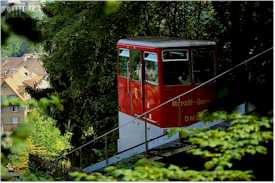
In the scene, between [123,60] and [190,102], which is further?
[123,60]

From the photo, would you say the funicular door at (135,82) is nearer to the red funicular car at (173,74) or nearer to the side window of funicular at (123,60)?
the red funicular car at (173,74)

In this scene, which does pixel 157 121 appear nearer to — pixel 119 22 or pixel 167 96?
pixel 167 96

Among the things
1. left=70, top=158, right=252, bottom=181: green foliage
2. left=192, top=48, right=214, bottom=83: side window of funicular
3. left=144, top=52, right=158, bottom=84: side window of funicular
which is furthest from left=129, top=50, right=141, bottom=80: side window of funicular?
left=70, top=158, right=252, bottom=181: green foliage

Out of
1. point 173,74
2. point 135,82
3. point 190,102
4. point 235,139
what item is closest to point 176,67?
point 173,74

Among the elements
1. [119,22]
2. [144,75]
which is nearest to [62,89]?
[119,22]

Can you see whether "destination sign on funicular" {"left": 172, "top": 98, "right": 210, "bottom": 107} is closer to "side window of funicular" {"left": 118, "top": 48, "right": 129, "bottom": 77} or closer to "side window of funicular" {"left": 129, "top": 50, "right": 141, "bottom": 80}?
"side window of funicular" {"left": 129, "top": 50, "right": 141, "bottom": 80}

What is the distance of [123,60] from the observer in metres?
10.6

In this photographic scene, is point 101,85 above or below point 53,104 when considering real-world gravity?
below

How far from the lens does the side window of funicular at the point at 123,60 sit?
10.3 metres

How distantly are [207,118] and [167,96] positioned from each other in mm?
4997

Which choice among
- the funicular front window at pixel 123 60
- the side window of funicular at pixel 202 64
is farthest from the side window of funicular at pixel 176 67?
the funicular front window at pixel 123 60

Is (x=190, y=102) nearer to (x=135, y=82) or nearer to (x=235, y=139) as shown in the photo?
(x=135, y=82)

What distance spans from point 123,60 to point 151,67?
1.49 metres

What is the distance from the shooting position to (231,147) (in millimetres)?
4215
